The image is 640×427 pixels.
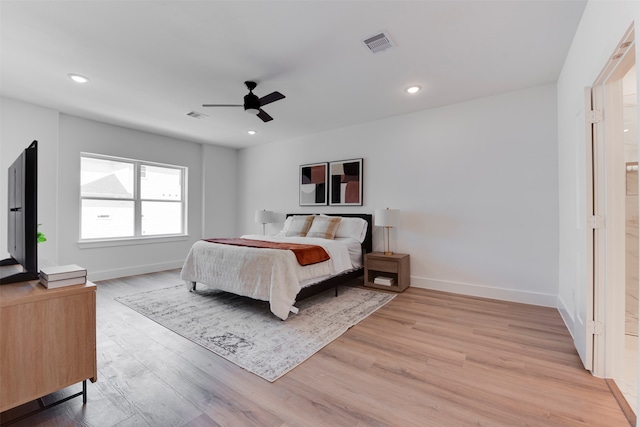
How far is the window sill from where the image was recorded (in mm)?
4336

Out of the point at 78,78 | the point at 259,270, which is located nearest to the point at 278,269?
the point at 259,270

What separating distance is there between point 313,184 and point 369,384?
378cm

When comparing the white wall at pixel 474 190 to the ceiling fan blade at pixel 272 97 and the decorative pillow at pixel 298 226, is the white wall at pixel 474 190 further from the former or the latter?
the ceiling fan blade at pixel 272 97

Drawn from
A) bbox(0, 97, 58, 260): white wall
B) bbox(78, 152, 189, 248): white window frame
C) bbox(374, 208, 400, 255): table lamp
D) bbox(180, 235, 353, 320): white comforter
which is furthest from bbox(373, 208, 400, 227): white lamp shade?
bbox(0, 97, 58, 260): white wall

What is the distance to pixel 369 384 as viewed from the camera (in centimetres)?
177

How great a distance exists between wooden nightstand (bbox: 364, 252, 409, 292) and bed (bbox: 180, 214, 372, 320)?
0.57 feet

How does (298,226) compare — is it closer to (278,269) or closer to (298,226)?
(298,226)

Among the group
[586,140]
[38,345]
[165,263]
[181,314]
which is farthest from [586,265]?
[165,263]

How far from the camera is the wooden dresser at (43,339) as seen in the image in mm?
1345

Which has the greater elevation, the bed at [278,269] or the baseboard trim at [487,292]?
the bed at [278,269]

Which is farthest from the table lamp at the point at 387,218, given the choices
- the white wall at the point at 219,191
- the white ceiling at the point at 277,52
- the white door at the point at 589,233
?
the white wall at the point at 219,191

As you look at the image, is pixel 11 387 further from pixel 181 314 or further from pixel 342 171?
pixel 342 171

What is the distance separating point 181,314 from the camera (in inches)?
116

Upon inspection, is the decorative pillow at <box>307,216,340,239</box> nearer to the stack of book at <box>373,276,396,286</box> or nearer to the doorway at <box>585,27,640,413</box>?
the stack of book at <box>373,276,396,286</box>
